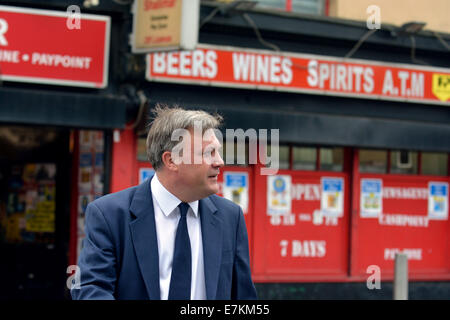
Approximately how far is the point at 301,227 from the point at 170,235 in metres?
7.25

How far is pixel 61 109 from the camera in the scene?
8.74 meters

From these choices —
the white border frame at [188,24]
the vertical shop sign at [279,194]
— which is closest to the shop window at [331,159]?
the vertical shop sign at [279,194]

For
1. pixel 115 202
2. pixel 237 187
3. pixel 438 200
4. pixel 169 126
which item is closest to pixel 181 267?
pixel 115 202

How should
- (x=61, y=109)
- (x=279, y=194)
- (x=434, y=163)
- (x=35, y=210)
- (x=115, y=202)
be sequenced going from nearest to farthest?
(x=115, y=202) → (x=61, y=109) → (x=279, y=194) → (x=35, y=210) → (x=434, y=163)

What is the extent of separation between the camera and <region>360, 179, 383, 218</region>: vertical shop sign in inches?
418

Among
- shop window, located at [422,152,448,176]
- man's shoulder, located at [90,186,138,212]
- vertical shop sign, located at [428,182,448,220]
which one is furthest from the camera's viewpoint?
shop window, located at [422,152,448,176]

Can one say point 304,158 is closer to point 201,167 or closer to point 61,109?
point 61,109

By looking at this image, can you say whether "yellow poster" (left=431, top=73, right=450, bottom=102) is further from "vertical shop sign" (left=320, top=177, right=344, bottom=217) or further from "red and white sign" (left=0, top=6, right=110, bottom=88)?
"red and white sign" (left=0, top=6, right=110, bottom=88)

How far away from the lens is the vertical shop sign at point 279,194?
33.0 ft

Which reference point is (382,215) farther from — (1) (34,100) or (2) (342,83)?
(1) (34,100)

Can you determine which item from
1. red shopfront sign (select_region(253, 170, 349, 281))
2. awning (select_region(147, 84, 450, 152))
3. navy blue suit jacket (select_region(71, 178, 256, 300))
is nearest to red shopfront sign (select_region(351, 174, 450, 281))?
red shopfront sign (select_region(253, 170, 349, 281))

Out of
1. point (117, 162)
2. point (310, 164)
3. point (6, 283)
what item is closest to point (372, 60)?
point (310, 164)

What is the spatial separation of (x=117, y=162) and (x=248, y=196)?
183 centimetres

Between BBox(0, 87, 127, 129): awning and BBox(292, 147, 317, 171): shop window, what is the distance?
256 centimetres
